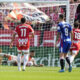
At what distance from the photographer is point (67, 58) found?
12570 millimetres

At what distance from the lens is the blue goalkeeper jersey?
39.5ft

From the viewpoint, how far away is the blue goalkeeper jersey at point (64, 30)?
12039mm

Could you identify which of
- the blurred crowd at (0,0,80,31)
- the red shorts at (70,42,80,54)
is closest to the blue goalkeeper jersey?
the red shorts at (70,42,80,54)

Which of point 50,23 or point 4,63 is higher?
point 50,23

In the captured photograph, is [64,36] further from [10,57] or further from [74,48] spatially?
[10,57]

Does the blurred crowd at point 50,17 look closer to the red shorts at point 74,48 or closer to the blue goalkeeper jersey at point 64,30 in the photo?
the red shorts at point 74,48

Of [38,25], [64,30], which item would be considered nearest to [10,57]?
[38,25]

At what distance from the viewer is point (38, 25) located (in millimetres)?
16969

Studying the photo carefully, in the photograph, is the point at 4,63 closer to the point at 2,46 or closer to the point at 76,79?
the point at 2,46

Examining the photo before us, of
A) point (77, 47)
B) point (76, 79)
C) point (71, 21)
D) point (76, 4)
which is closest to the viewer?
point (76, 79)

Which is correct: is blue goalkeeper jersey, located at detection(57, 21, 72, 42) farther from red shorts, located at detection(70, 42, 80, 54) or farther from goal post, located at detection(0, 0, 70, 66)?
goal post, located at detection(0, 0, 70, 66)

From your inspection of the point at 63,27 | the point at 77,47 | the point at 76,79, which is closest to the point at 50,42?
the point at 77,47

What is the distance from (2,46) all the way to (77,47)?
5.73 metres

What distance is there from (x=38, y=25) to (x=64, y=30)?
196 inches
